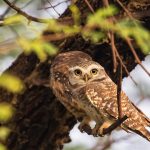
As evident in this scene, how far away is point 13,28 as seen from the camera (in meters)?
3.19

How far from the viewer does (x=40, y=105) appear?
3500 mm

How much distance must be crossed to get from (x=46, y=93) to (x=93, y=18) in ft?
5.50

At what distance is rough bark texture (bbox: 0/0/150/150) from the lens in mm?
3449

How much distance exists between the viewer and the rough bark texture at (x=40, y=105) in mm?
3449

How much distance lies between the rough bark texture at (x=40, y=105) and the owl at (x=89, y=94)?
0.19ft

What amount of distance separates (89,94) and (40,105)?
41 cm


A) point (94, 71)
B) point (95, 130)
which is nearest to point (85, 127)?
point (95, 130)

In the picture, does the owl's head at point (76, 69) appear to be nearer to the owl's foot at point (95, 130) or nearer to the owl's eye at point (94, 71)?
the owl's eye at point (94, 71)

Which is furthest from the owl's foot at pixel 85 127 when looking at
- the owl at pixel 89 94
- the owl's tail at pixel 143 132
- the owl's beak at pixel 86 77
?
the owl's beak at pixel 86 77

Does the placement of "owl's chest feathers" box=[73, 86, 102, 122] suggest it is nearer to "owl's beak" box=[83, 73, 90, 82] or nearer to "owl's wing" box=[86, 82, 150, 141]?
"owl's wing" box=[86, 82, 150, 141]

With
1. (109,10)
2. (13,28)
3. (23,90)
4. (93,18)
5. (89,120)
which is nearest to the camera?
(93,18)

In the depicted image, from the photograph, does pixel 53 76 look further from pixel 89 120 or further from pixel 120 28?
pixel 120 28

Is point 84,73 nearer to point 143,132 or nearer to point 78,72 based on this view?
point 78,72

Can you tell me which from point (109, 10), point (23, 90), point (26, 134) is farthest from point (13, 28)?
point (109, 10)
